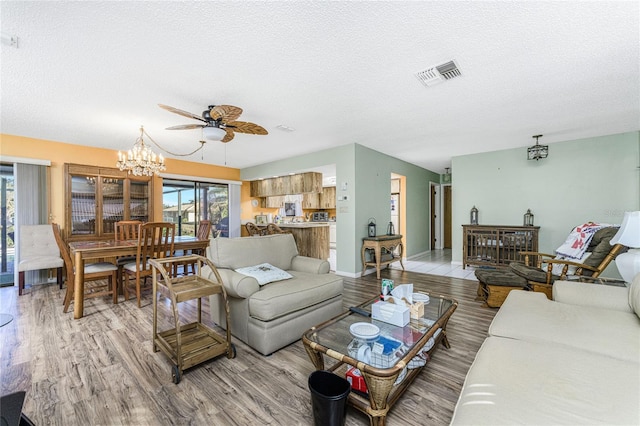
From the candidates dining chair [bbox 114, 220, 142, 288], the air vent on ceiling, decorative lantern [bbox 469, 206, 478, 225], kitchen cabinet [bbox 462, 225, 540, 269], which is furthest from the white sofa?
dining chair [bbox 114, 220, 142, 288]

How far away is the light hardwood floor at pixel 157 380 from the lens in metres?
1.52

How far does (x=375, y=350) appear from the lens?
1.49 metres

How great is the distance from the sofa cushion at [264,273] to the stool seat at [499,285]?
7.72ft

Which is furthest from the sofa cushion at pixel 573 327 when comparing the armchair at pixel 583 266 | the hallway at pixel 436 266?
the hallway at pixel 436 266

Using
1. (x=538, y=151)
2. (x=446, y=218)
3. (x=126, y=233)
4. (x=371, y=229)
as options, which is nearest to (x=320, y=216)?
(x=371, y=229)

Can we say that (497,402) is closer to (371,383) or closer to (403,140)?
(371,383)

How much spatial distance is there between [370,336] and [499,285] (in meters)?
2.31

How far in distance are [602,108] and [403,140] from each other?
7.93 feet

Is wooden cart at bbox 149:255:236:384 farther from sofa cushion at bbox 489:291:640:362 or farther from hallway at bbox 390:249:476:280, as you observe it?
hallway at bbox 390:249:476:280

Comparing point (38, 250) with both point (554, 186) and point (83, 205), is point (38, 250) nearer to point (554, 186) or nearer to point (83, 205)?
point (83, 205)

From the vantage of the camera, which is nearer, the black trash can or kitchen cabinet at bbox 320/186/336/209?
the black trash can

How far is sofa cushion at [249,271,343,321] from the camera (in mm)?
2086

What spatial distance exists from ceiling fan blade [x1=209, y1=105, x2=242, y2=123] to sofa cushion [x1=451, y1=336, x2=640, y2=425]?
268 centimetres

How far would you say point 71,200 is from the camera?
4723 millimetres
